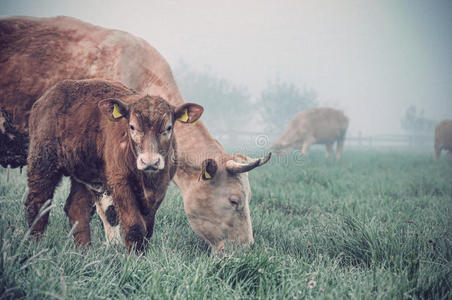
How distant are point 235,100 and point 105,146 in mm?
47611

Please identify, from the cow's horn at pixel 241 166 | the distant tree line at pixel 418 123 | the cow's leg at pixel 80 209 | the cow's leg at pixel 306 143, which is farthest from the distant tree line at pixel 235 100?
the cow's leg at pixel 80 209

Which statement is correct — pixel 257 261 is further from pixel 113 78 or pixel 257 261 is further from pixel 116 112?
pixel 113 78

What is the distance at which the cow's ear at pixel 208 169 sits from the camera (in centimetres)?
324

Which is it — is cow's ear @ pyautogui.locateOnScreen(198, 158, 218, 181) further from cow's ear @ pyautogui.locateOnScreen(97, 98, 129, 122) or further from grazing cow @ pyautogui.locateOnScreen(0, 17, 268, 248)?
cow's ear @ pyautogui.locateOnScreen(97, 98, 129, 122)

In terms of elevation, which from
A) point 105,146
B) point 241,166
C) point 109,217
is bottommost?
point 109,217

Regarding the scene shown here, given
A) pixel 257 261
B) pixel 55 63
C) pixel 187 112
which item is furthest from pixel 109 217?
pixel 55 63

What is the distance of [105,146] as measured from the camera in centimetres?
247

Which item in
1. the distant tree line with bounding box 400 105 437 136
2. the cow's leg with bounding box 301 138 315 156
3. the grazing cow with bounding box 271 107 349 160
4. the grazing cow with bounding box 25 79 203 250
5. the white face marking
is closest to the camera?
the grazing cow with bounding box 25 79 203 250

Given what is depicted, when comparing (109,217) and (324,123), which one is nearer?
(109,217)

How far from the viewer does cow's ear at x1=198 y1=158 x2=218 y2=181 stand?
324 centimetres

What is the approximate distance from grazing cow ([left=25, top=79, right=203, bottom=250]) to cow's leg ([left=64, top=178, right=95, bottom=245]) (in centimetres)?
1

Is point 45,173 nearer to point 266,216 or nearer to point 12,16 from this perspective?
point 266,216

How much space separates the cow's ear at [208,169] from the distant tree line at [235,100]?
39.8 metres

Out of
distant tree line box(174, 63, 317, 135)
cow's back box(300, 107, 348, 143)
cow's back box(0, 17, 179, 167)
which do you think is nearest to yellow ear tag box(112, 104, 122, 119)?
cow's back box(0, 17, 179, 167)
